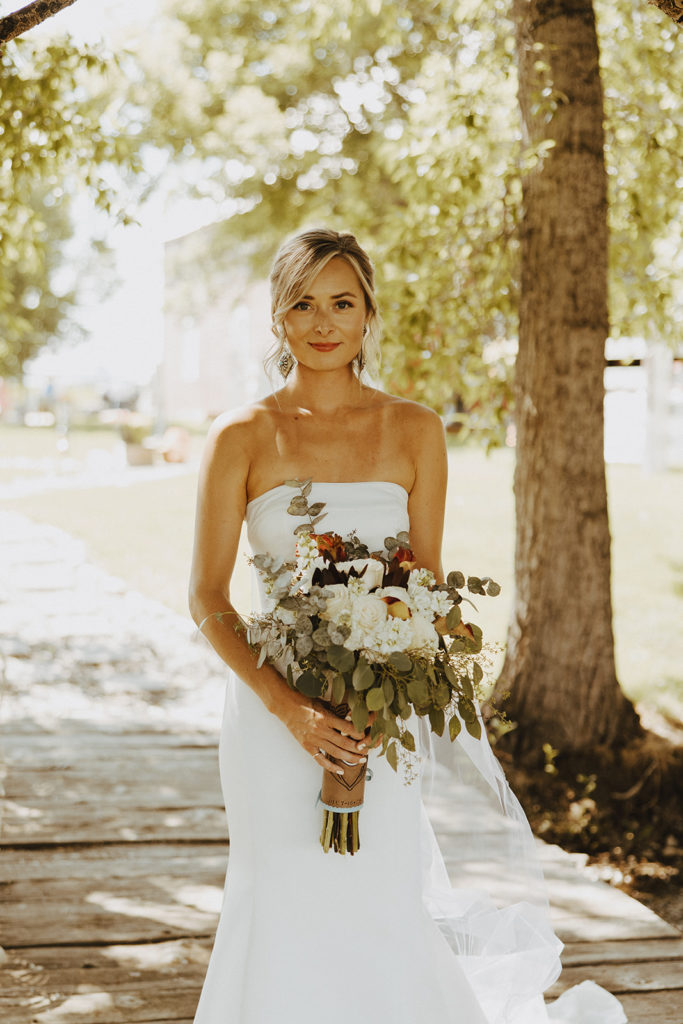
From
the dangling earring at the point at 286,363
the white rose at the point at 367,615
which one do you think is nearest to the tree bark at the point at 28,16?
the dangling earring at the point at 286,363

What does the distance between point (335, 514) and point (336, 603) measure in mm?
427

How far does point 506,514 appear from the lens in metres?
15.7

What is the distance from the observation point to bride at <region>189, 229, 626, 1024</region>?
9.30 ft

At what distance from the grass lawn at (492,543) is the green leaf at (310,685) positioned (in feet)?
14.6

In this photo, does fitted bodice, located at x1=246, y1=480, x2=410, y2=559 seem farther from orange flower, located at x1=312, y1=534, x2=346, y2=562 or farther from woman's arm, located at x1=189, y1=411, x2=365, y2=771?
orange flower, located at x1=312, y1=534, x2=346, y2=562

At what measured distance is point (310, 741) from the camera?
264cm

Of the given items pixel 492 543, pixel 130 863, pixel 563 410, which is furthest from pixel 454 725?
pixel 492 543

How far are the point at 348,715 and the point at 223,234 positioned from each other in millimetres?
14355

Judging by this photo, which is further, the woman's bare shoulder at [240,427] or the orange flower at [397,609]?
the woman's bare shoulder at [240,427]

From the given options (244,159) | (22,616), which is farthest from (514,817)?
(244,159)

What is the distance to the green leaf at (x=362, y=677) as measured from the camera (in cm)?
245

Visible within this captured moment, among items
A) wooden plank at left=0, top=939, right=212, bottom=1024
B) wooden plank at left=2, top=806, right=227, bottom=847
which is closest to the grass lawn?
wooden plank at left=2, top=806, right=227, bottom=847

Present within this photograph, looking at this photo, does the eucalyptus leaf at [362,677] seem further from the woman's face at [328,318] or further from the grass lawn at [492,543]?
the grass lawn at [492,543]

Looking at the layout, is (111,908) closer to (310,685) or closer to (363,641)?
(310,685)
